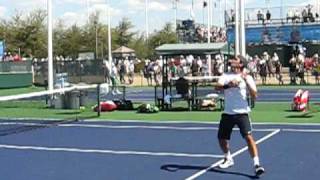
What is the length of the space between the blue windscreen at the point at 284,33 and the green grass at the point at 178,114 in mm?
30853

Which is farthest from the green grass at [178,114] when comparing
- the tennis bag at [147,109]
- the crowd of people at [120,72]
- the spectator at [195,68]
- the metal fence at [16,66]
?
the metal fence at [16,66]

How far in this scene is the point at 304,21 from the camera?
5772 centimetres

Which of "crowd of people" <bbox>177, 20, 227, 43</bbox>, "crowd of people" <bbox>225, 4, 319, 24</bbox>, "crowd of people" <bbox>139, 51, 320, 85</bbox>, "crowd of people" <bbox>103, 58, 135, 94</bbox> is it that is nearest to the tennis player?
"crowd of people" <bbox>139, 51, 320, 85</bbox>

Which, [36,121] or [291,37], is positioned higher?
[291,37]

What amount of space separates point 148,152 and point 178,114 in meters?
9.27

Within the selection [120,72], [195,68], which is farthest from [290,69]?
[120,72]

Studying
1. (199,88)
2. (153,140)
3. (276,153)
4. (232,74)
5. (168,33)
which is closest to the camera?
(232,74)

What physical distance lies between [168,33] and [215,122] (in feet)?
221

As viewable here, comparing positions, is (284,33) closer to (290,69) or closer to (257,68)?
(257,68)

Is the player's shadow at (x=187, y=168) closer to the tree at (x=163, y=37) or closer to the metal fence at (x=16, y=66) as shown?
the metal fence at (x=16, y=66)

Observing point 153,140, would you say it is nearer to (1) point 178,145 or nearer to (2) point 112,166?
(1) point 178,145

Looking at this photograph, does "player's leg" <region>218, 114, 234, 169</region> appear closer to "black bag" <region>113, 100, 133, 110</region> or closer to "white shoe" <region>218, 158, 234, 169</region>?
"white shoe" <region>218, 158, 234, 169</region>

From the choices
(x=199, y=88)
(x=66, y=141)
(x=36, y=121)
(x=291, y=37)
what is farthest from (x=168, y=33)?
(x=66, y=141)

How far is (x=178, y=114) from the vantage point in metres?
23.8
